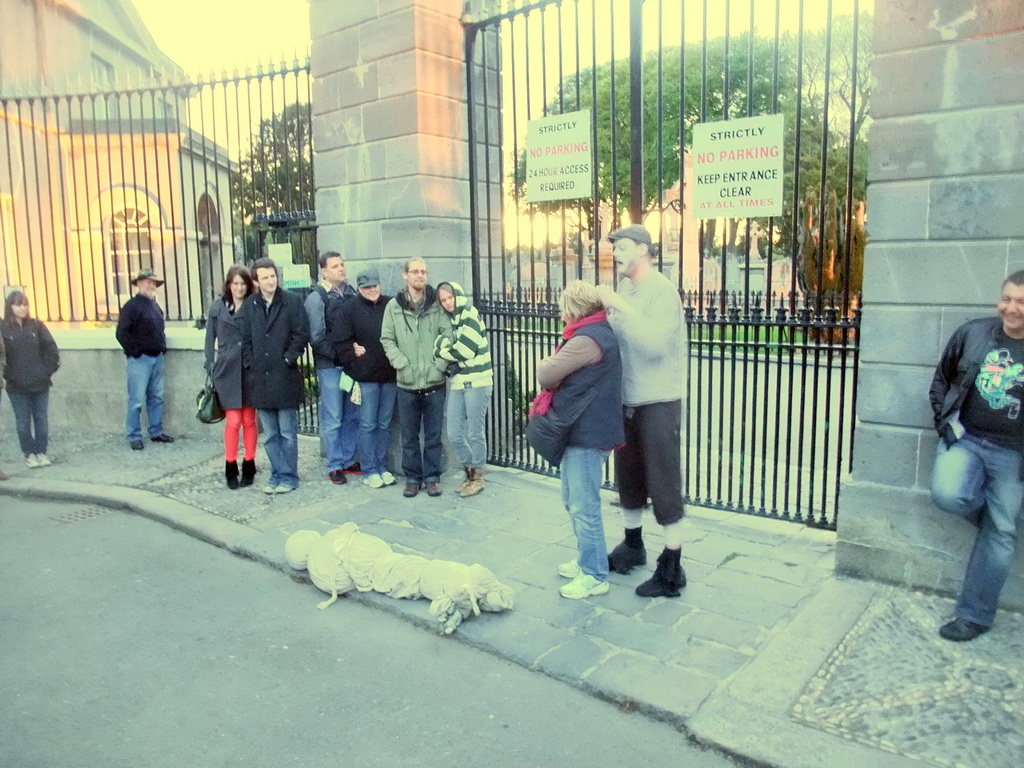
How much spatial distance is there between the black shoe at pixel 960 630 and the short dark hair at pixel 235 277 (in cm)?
533

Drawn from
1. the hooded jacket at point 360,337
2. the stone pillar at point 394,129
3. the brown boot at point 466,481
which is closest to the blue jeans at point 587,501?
the brown boot at point 466,481

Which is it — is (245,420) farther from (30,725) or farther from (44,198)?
(44,198)

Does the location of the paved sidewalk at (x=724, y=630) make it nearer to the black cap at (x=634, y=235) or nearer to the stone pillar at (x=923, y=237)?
the stone pillar at (x=923, y=237)

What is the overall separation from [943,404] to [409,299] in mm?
3802

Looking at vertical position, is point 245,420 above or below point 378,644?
above

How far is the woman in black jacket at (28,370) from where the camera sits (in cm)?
764


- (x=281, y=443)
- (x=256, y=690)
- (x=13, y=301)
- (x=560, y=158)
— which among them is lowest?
(x=256, y=690)

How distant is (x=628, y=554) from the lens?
15.9 ft

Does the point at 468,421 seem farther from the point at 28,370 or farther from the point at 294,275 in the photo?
the point at 28,370

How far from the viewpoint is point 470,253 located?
7.23 metres

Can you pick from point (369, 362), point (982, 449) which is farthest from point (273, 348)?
point (982, 449)

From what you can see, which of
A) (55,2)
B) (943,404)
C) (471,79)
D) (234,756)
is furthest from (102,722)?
(55,2)

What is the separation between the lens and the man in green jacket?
638cm

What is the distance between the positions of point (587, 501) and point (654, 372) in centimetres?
77
